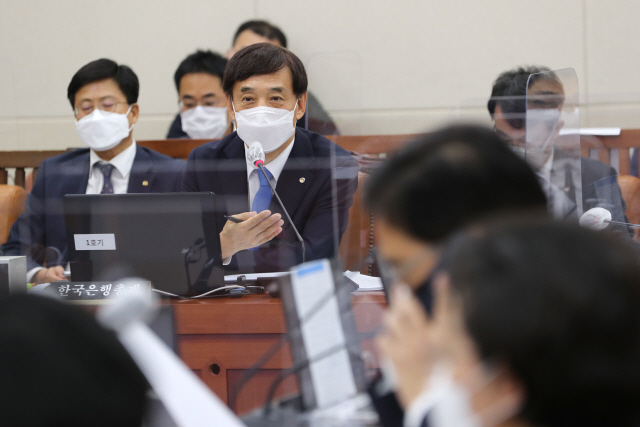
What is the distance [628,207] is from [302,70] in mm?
1015

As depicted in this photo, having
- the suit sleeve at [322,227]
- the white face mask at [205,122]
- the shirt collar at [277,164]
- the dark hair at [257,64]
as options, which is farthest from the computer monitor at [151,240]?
the white face mask at [205,122]

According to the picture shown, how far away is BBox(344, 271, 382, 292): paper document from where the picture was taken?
3.51 ft

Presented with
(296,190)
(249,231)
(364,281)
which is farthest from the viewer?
(296,190)

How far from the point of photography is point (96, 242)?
1510 millimetres

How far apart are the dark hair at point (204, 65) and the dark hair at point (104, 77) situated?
1.91ft

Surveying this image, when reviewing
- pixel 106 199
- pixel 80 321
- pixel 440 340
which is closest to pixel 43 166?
pixel 106 199

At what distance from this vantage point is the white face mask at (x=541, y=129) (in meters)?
1.55

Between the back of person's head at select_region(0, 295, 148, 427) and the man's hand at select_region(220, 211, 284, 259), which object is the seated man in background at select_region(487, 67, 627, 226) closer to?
the man's hand at select_region(220, 211, 284, 259)

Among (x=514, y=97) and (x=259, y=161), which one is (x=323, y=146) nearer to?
(x=259, y=161)

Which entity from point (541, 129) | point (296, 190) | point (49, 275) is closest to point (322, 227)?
point (296, 190)

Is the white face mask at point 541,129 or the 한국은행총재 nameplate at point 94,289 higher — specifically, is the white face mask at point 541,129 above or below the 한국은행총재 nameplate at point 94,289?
above

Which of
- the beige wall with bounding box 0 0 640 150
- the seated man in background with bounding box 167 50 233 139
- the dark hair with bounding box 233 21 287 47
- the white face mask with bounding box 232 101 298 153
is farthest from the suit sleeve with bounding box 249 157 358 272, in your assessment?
the dark hair with bounding box 233 21 287 47

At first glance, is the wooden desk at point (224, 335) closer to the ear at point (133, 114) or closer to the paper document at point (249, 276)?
the paper document at point (249, 276)

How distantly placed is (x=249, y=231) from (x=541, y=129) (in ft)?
2.60
